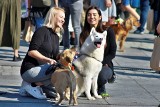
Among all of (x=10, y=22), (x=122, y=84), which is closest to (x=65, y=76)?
(x=122, y=84)

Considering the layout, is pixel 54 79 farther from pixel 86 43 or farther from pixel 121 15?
pixel 121 15

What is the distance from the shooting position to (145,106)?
725cm

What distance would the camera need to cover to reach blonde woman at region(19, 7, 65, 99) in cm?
729

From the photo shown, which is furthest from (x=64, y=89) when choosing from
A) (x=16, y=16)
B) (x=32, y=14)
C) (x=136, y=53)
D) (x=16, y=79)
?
(x=136, y=53)

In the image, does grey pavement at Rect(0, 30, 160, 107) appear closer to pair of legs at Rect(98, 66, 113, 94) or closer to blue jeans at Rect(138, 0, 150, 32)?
pair of legs at Rect(98, 66, 113, 94)

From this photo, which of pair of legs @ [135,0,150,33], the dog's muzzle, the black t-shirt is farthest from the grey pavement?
pair of legs @ [135,0,150,33]

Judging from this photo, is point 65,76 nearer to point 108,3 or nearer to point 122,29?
point 108,3

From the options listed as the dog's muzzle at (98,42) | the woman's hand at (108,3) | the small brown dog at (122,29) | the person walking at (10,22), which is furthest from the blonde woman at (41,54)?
the small brown dog at (122,29)

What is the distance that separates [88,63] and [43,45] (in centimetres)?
64

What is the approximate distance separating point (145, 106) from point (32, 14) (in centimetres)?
401

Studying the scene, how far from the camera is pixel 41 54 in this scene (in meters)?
7.33

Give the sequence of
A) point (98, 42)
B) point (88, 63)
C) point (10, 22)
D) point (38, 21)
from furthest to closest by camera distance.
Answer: point (38, 21)
point (10, 22)
point (88, 63)
point (98, 42)

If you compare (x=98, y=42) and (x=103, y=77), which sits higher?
(x=98, y=42)

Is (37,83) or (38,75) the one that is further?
(37,83)
